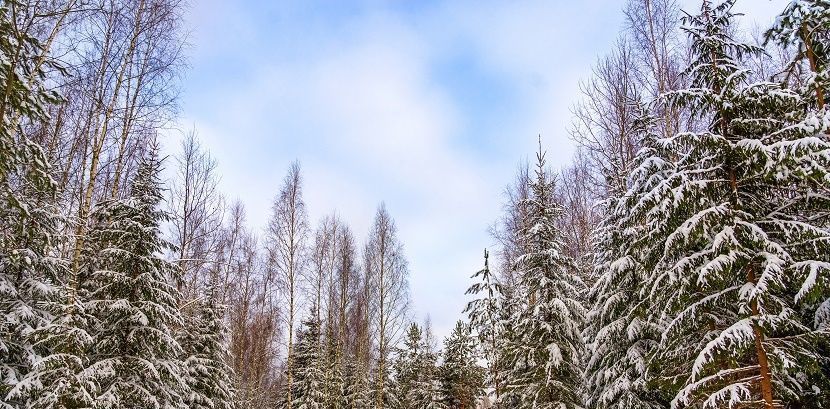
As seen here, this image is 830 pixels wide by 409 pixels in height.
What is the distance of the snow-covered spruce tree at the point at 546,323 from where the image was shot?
12523 millimetres

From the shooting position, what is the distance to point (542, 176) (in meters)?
14.3

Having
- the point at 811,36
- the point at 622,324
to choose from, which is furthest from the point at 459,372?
the point at 811,36

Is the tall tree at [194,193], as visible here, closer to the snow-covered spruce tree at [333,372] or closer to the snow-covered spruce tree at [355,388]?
the snow-covered spruce tree at [333,372]

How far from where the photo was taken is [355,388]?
27.8 meters

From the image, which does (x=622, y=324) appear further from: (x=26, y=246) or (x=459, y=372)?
(x=26, y=246)

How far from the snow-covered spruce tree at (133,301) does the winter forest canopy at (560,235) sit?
0.05 m

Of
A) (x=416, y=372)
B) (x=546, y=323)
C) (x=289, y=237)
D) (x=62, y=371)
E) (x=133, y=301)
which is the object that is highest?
(x=289, y=237)

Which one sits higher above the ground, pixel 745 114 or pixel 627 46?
pixel 627 46

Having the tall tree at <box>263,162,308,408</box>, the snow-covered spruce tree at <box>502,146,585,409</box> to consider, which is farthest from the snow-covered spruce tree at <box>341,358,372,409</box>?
the snow-covered spruce tree at <box>502,146,585,409</box>

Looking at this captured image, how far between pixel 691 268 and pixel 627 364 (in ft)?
15.8

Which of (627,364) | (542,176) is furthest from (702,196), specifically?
(542,176)

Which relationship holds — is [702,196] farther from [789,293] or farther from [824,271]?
[789,293]

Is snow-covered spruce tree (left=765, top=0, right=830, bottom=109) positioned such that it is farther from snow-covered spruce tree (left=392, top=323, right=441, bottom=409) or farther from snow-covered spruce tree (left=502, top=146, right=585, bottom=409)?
snow-covered spruce tree (left=392, top=323, right=441, bottom=409)

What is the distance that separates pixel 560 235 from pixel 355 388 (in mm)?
18364
